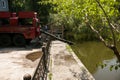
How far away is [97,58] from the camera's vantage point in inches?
736

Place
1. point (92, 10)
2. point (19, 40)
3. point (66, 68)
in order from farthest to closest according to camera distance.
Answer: point (19, 40)
point (66, 68)
point (92, 10)

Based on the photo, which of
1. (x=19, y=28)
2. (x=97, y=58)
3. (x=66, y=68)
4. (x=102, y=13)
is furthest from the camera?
(x=97, y=58)

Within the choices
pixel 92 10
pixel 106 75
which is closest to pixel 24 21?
pixel 106 75

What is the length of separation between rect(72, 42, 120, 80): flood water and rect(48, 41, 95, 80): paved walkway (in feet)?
3.57

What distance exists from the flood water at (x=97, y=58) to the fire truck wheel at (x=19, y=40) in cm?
467

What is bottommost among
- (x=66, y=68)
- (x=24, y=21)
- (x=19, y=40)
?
(x=19, y=40)

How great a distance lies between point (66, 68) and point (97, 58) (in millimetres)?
6840

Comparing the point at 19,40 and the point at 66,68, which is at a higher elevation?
the point at 66,68

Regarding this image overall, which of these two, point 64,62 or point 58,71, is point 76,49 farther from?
point 58,71

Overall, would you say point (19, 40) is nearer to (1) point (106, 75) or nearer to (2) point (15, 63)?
(2) point (15, 63)

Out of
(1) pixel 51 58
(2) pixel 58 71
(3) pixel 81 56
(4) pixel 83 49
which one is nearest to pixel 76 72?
(2) pixel 58 71

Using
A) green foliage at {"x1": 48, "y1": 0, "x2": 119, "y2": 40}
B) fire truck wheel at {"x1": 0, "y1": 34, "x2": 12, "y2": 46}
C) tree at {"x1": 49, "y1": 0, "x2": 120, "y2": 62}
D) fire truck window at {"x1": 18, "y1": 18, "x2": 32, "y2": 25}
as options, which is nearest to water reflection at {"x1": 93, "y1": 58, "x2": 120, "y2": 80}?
green foliage at {"x1": 48, "y1": 0, "x2": 119, "y2": 40}

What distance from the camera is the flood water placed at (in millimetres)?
14191

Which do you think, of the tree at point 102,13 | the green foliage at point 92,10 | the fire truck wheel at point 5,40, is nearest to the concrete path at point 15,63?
the fire truck wheel at point 5,40
